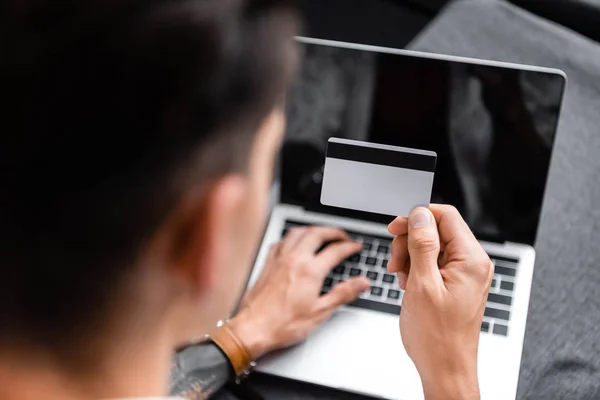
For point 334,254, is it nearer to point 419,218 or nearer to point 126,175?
point 419,218

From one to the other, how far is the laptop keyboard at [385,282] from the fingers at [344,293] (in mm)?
14

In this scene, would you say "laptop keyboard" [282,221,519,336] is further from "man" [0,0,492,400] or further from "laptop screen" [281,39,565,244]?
"man" [0,0,492,400]

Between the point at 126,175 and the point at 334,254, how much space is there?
518mm

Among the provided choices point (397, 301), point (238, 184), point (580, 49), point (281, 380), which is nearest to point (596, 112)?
point (580, 49)

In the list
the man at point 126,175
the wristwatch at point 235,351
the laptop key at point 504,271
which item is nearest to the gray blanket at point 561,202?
the laptop key at point 504,271

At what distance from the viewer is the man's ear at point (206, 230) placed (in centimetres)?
33

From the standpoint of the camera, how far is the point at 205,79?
0.99 feet

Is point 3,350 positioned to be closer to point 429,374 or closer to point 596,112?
point 429,374

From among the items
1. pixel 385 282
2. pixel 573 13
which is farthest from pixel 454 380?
pixel 573 13

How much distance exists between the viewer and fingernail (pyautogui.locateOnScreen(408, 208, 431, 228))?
630mm

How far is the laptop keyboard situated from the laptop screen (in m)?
0.04

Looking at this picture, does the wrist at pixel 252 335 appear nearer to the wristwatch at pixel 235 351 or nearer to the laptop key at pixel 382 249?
the wristwatch at pixel 235 351

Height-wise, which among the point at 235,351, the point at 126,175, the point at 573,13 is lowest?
the point at 235,351

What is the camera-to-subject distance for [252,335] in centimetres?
75
